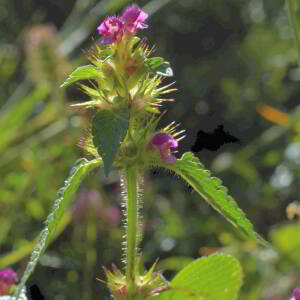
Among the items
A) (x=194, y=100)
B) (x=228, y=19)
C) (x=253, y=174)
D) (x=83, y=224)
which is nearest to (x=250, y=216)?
(x=253, y=174)

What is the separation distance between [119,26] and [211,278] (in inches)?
A: 8.2

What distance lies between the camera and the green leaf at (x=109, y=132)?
530mm

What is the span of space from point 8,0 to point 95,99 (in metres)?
2.22

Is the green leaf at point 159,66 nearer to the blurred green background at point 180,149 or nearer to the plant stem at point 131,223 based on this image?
the plant stem at point 131,223

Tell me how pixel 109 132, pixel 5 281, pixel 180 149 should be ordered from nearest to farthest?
pixel 109 132
pixel 5 281
pixel 180 149

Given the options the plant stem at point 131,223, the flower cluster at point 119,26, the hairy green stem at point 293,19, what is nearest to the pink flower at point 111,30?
the flower cluster at point 119,26

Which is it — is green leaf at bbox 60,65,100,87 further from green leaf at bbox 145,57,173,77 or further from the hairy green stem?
the hairy green stem

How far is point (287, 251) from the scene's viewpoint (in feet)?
4.19

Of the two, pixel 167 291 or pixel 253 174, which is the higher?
pixel 167 291

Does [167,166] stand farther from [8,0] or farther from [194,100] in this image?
[8,0]

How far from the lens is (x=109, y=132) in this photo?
543mm

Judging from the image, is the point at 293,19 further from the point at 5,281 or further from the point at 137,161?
the point at 5,281

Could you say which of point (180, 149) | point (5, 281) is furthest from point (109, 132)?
point (180, 149)

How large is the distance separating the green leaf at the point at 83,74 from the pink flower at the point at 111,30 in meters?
0.03
